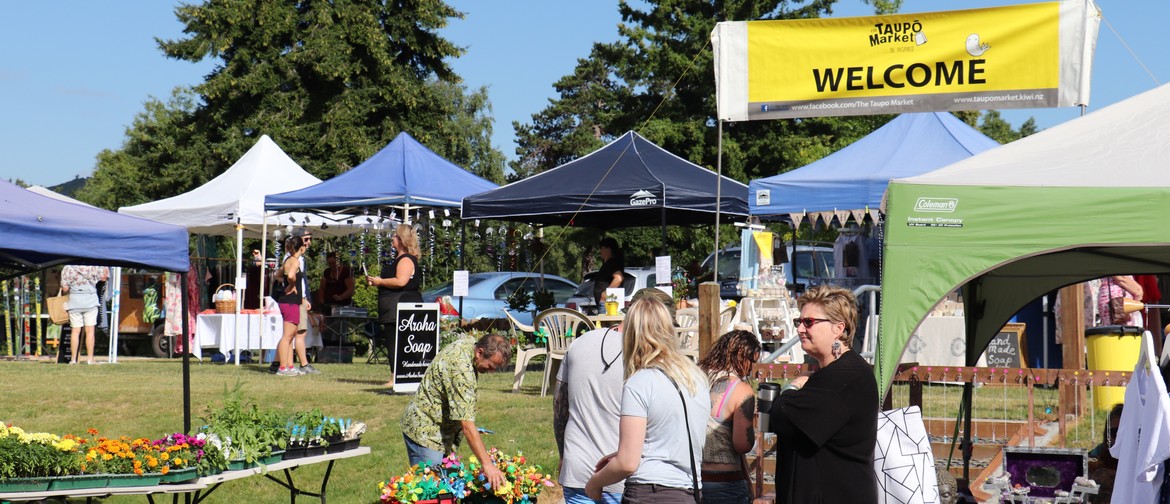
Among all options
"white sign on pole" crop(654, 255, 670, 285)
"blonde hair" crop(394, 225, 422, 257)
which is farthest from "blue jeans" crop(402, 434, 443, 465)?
"white sign on pole" crop(654, 255, 670, 285)

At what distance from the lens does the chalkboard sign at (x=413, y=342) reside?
12156 millimetres

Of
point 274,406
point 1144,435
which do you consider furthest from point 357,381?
point 1144,435

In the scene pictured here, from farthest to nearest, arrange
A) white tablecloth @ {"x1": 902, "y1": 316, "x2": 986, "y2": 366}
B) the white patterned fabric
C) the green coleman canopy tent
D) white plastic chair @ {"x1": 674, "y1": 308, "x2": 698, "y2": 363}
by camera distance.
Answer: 1. white plastic chair @ {"x1": 674, "y1": 308, "x2": 698, "y2": 363}
2. white tablecloth @ {"x1": 902, "y1": 316, "x2": 986, "y2": 366}
3. the green coleman canopy tent
4. the white patterned fabric

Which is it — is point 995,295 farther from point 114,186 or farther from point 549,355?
point 114,186

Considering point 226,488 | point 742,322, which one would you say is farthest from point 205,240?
point 226,488

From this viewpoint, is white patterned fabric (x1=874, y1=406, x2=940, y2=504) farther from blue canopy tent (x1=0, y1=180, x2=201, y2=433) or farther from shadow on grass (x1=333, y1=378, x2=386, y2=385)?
shadow on grass (x1=333, y1=378, x2=386, y2=385)

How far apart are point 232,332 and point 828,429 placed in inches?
538

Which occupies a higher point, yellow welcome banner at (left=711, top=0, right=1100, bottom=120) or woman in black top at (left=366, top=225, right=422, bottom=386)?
yellow welcome banner at (left=711, top=0, right=1100, bottom=120)

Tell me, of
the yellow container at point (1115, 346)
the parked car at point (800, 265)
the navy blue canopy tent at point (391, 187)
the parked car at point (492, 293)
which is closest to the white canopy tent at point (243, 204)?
the navy blue canopy tent at point (391, 187)

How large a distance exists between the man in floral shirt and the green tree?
86.8ft

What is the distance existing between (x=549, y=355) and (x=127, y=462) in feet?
21.4

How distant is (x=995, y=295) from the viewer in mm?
8578

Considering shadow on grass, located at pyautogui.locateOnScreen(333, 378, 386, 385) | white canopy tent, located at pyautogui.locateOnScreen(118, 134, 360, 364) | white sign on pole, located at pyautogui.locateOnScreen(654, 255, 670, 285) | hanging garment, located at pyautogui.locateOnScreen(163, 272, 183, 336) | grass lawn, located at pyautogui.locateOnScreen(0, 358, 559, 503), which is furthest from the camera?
hanging garment, located at pyautogui.locateOnScreen(163, 272, 183, 336)

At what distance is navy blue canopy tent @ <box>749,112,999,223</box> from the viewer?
1480 cm
